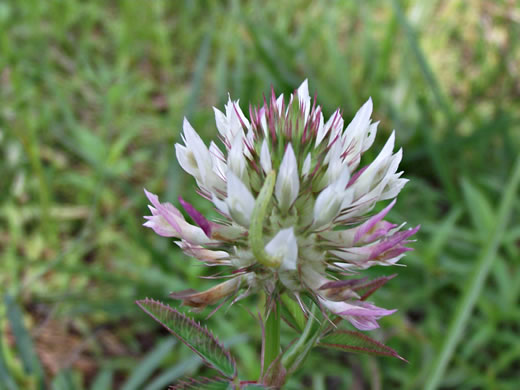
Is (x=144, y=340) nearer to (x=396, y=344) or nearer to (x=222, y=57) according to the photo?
(x=396, y=344)

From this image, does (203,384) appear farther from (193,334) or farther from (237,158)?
(237,158)

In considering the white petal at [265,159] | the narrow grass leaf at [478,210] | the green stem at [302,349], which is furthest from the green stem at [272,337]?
the narrow grass leaf at [478,210]

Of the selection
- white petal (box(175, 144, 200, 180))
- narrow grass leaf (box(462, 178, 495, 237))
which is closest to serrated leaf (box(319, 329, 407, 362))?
white petal (box(175, 144, 200, 180))

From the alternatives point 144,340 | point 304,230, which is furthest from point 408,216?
point 304,230

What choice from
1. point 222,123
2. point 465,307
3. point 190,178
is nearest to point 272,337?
point 222,123

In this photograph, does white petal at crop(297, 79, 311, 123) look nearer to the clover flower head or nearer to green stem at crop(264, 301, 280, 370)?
the clover flower head

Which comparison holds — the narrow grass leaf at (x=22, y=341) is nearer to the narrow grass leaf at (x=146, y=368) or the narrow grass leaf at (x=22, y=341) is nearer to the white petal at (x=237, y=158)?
the narrow grass leaf at (x=146, y=368)
